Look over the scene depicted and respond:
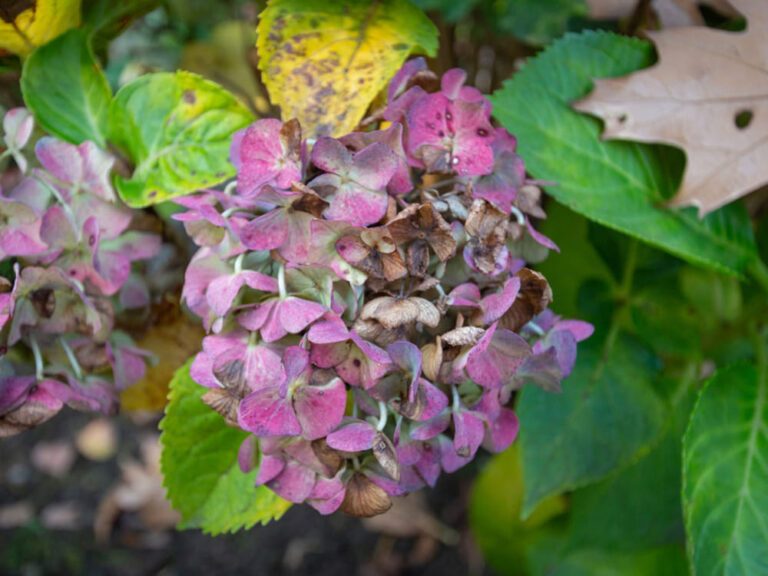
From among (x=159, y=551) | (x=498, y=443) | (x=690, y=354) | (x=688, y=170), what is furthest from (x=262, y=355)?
(x=159, y=551)

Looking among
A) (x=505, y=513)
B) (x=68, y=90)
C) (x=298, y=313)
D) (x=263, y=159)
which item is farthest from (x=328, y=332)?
(x=505, y=513)

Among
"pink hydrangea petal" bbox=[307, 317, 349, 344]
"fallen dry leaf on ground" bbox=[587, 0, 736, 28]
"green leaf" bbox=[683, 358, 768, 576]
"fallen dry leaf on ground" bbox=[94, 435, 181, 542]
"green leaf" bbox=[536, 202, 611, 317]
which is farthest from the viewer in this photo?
"fallen dry leaf on ground" bbox=[94, 435, 181, 542]

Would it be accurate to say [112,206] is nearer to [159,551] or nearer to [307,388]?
[307,388]

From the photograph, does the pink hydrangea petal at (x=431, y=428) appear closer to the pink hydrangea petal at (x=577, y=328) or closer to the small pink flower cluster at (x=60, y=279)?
the pink hydrangea petal at (x=577, y=328)

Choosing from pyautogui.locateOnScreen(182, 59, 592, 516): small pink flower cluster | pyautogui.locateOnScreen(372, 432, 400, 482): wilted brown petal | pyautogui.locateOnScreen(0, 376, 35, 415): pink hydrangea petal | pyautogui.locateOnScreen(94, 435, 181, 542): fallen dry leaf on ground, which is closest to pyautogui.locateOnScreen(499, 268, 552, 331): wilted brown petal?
pyautogui.locateOnScreen(182, 59, 592, 516): small pink flower cluster

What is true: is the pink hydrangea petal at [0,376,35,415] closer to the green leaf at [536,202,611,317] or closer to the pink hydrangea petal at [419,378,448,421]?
the pink hydrangea petal at [419,378,448,421]

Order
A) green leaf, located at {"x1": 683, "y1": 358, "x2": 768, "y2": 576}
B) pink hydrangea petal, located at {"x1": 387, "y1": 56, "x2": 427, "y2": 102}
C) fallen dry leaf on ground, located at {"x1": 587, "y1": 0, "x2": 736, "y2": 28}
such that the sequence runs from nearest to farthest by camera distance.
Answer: pink hydrangea petal, located at {"x1": 387, "y1": 56, "x2": 427, "y2": 102} → green leaf, located at {"x1": 683, "y1": 358, "x2": 768, "y2": 576} → fallen dry leaf on ground, located at {"x1": 587, "y1": 0, "x2": 736, "y2": 28}

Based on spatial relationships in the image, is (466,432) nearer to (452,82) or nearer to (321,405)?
(321,405)

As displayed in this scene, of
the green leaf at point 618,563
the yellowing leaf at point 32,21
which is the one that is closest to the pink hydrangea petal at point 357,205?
the yellowing leaf at point 32,21
